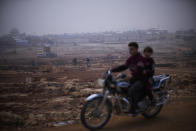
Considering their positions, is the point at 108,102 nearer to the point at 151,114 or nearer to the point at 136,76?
the point at 136,76

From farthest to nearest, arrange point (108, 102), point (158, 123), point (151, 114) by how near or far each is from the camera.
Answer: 1. point (151, 114)
2. point (158, 123)
3. point (108, 102)

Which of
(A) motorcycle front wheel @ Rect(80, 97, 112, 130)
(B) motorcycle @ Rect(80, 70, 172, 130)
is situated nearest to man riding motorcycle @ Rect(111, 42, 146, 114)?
(B) motorcycle @ Rect(80, 70, 172, 130)

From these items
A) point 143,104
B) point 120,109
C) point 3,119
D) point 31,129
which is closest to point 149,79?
point 143,104

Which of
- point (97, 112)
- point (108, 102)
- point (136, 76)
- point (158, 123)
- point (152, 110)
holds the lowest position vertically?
point (158, 123)

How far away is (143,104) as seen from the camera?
4.00 m

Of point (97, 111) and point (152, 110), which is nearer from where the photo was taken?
point (97, 111)

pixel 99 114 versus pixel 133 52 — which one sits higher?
pixel 133 52

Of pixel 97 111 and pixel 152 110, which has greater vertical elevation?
pixel 97 111

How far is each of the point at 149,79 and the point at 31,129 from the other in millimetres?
3218

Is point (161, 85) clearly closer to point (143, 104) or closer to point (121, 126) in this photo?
point (143, 104)

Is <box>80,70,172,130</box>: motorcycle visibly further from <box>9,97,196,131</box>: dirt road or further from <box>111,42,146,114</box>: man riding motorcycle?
<box>9,97,196,131</box>: dirt road

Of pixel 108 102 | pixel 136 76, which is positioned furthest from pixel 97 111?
pixel 136 76

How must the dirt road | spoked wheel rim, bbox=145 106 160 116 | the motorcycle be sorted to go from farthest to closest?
1. spoked wheel rim, bbox=145 106 160 116
2. the dirt road
3. the motorcycle

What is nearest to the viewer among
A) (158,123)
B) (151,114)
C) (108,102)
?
(108,102)
